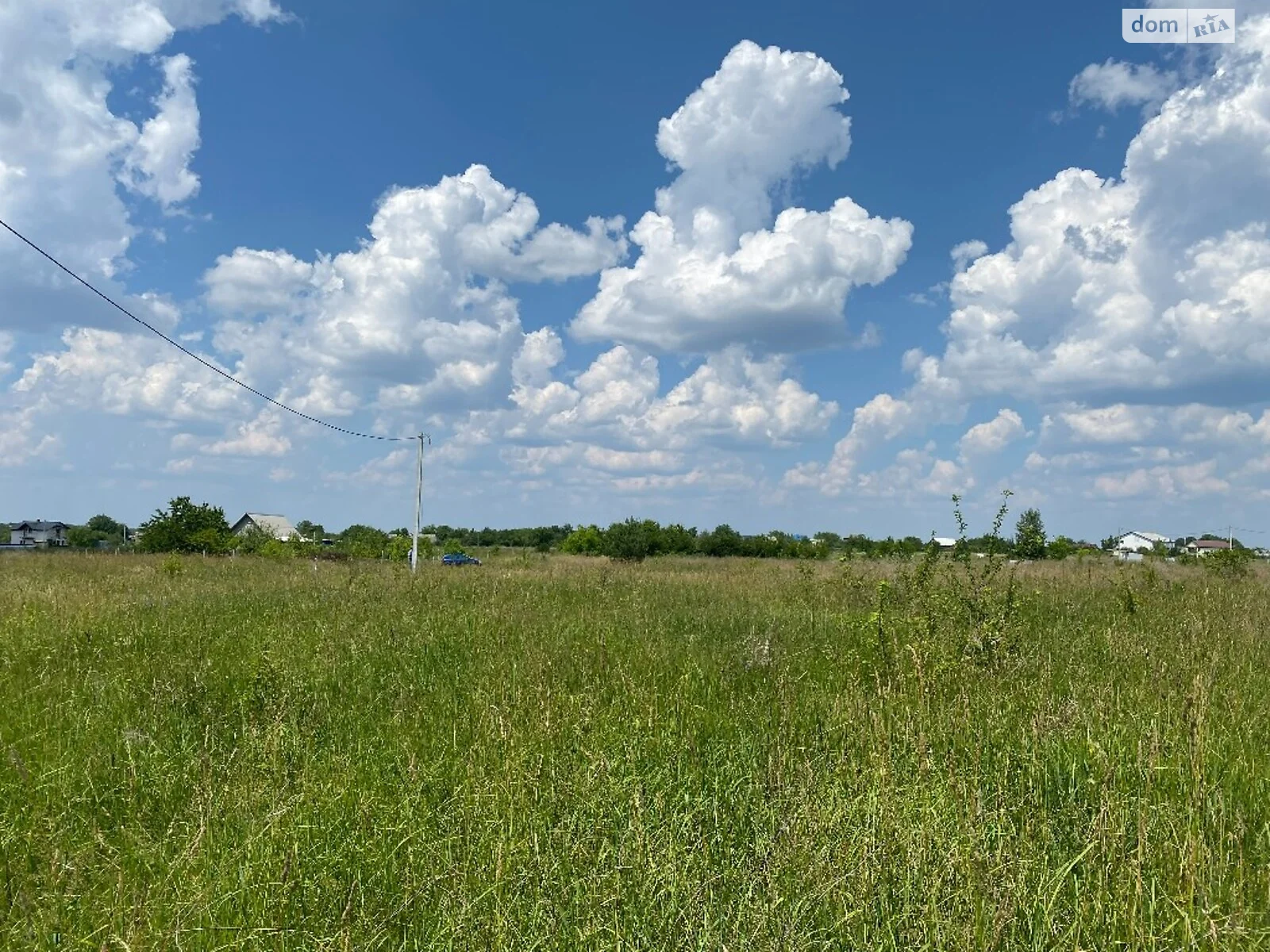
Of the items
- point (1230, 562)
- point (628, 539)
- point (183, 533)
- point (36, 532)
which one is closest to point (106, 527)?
point (36, 532)

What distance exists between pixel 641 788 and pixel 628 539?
127ft

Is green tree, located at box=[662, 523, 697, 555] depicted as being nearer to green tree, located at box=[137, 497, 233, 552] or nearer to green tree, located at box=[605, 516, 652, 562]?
green tree, located at box=[605, 516, 652, 562]

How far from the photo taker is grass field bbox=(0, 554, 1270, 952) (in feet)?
8.45

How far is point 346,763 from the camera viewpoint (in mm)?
4301

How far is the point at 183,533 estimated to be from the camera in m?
48.9

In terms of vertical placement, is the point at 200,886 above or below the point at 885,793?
below

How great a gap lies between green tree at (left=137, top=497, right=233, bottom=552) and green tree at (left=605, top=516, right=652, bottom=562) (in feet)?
83.8

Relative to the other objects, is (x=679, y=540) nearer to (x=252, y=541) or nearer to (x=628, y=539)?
(x=628, y=539)

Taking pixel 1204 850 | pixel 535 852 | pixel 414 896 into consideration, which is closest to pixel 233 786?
pixel 414 896

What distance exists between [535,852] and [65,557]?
33.1 metres

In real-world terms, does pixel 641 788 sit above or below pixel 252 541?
below

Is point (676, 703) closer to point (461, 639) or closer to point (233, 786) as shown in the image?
point (233, 786)

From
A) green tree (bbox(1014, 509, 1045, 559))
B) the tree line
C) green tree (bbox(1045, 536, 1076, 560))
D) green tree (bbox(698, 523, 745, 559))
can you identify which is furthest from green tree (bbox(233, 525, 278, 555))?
green tree (bbox(1014, 509, 1045, 559))

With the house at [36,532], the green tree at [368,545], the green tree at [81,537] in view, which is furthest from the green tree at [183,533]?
the house at [36,532]
